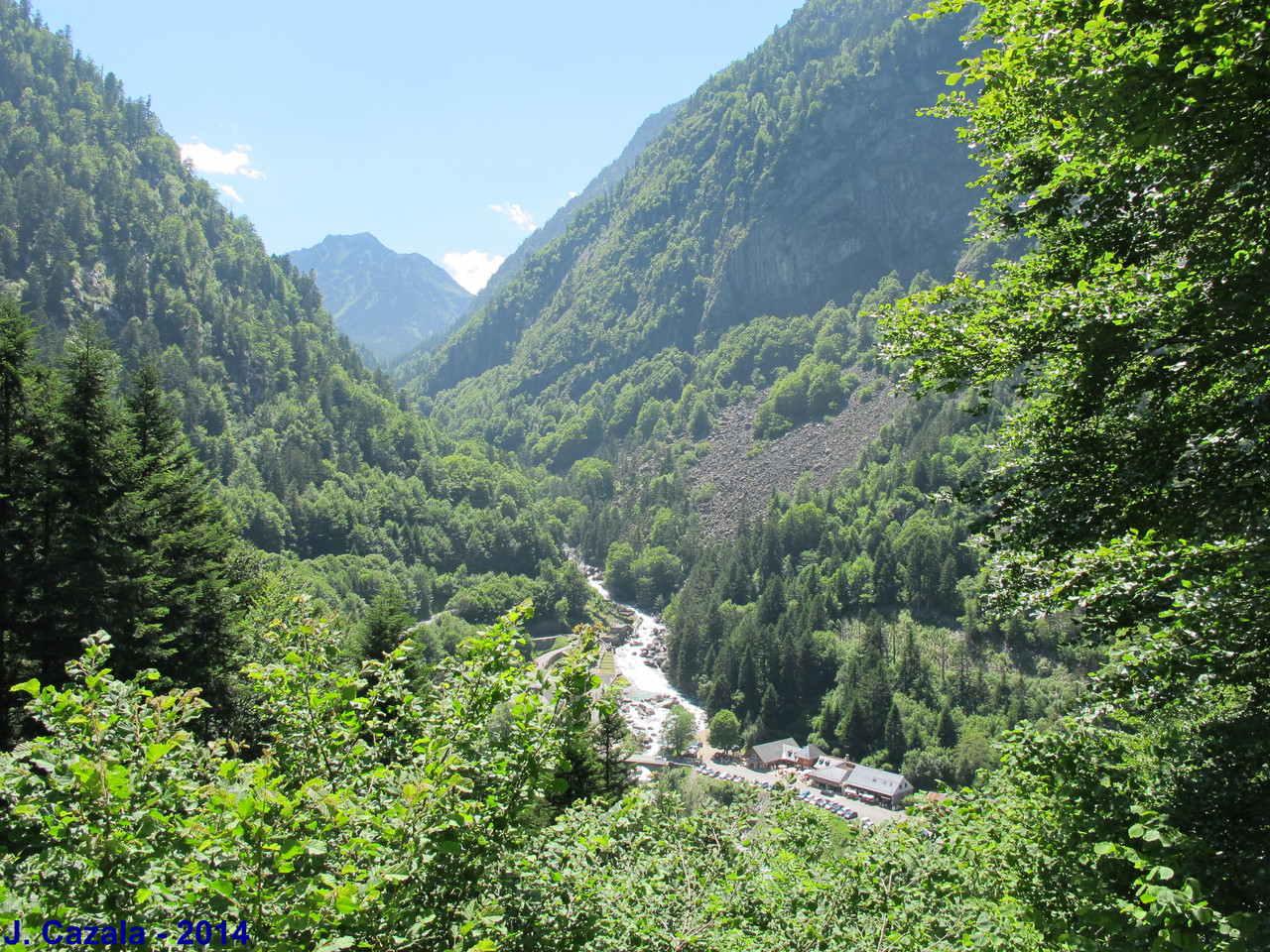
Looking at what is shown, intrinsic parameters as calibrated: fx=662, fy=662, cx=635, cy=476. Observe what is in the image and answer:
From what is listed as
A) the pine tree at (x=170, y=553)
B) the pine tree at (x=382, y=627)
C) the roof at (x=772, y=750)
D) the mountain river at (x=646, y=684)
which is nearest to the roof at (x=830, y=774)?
the roof at (x=772, y=750)

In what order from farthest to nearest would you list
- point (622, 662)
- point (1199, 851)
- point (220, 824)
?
point (622, 662) → point (1199, 851) → point (220, 824)

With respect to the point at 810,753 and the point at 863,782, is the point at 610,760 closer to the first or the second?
the point at 863,782

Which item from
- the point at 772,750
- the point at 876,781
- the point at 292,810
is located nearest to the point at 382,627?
the point at 292,810

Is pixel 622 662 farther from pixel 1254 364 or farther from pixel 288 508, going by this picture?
pixel 1254 364

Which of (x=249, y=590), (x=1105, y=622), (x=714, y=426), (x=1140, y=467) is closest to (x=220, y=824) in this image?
(x=1105, y=622)

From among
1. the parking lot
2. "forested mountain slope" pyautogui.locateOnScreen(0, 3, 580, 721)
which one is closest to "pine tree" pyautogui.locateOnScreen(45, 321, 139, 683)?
the parking lot

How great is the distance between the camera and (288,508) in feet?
325

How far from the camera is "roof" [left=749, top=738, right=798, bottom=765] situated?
7029 centimetres

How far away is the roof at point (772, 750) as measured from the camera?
70.3 m

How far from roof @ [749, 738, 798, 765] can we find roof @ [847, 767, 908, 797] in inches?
324

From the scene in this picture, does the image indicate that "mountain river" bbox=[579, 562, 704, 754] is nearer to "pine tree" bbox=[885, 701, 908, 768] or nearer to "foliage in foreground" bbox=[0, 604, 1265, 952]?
"pine tree" bbox=[885, 701, 908, 768]

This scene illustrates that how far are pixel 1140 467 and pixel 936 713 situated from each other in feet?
251

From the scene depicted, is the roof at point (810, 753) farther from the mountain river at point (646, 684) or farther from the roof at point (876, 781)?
the mountain river at point (646, 684)

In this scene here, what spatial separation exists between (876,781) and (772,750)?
1176cm
